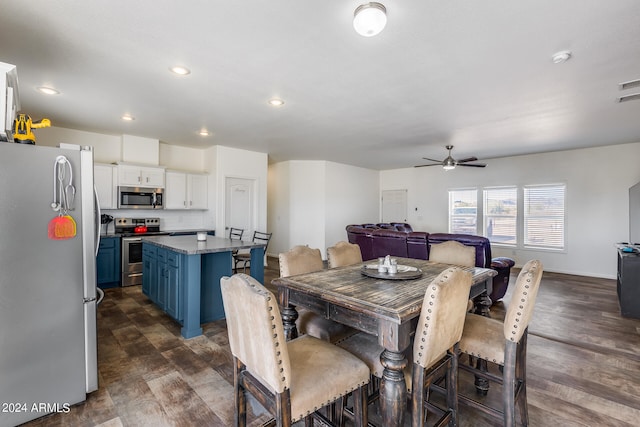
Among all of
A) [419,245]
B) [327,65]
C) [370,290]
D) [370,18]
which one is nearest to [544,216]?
[419,245]

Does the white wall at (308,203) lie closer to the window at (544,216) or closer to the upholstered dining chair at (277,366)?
the window at (544,216)

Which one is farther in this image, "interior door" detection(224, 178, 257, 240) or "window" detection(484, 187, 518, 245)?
"window" detection(484, 187, 518, 245)

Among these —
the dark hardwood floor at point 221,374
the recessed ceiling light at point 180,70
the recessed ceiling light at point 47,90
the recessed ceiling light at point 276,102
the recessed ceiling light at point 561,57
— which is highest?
the recessed ceiling light at point 47,90

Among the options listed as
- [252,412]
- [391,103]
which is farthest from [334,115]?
[252,412]

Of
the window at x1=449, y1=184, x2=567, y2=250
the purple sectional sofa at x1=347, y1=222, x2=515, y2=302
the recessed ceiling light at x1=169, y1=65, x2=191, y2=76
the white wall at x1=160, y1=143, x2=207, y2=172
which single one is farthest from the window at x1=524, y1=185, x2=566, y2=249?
the white wall at x1=160, y1=143, x2=207, y2=172

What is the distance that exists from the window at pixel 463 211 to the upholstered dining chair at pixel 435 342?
6.65 meters

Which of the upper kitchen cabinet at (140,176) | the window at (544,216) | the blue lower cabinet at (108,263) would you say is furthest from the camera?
the window at (544,216)

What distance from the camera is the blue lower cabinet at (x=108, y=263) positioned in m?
4.67

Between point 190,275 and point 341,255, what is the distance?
1.61m

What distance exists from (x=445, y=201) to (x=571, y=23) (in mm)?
6280

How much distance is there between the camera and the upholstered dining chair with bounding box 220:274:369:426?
121 centimetres

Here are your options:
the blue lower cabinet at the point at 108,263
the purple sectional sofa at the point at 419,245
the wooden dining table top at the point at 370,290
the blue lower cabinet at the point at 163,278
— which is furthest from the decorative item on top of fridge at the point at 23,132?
the purple sectional sofa at the point at 419,245

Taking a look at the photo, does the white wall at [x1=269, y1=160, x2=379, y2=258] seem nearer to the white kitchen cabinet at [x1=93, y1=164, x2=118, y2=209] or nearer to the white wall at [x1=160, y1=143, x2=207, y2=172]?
the white wall at [x1=160, y1=143, x2=207, y2=172]

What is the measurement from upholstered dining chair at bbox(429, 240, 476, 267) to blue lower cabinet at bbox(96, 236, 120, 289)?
493cm
